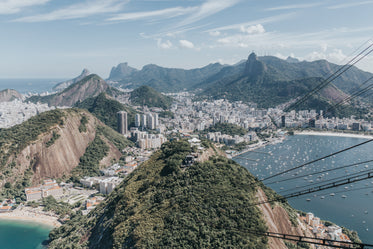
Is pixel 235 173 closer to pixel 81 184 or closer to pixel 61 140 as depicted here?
pixel 81 184

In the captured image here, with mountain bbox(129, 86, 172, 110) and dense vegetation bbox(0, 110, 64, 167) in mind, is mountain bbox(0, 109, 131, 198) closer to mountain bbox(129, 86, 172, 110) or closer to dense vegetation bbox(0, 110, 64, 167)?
dense vegetation bbox(0, 110, 64, 167)

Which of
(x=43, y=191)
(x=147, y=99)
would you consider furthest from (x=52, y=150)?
(x=147, y=99)

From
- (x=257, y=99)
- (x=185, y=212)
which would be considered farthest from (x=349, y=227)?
(x=257, y=99)

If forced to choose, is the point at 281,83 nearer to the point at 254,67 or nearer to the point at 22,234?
the point at 254,67

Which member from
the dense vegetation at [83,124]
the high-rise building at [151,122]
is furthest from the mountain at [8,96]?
the dense vegetation at [83,124]

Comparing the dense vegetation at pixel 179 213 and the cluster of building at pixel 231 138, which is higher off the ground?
the dense vegetation at pixel 179 213

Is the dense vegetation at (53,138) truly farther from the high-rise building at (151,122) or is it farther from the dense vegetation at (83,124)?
the high-rise building at (151,122)

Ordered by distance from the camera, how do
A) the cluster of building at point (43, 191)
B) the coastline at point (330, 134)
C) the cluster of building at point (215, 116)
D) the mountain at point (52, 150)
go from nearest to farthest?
the cluster of building at point (43, 191) < the mountain at point (52, 150) < the coastline at point (330, 134) < the cluster of building at point (215, 116)
